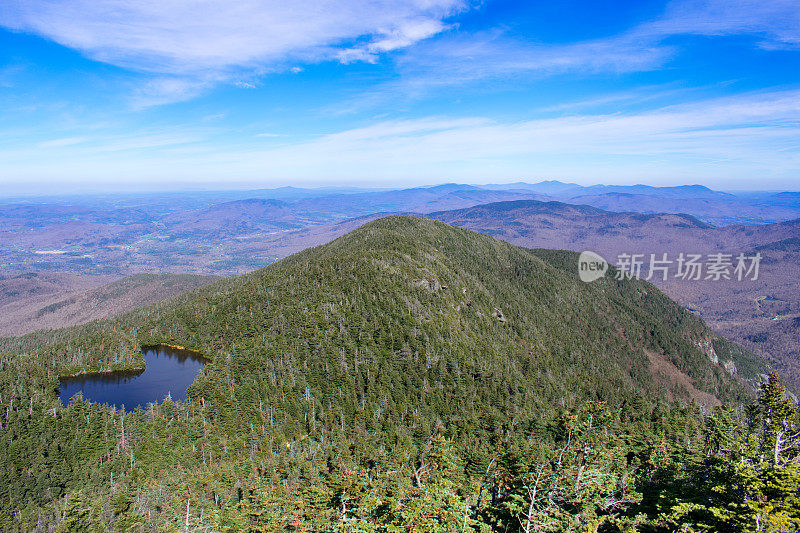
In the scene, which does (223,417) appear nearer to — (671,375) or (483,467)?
(483,467)

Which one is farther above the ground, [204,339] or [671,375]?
[204,339]

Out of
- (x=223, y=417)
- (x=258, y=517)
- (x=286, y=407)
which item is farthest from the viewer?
(x=286, y=407)

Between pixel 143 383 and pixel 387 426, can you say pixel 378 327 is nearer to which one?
pixel 387 426

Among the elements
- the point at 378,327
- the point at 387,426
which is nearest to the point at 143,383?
the point at 387,426

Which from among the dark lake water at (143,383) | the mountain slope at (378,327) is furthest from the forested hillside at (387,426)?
the dark lake water at (143,383)

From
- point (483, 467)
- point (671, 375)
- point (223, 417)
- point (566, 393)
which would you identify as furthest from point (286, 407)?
point (671, 375)

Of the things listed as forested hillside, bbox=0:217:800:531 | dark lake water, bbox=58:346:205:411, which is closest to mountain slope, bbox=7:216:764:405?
forested hillside, bbox=0:217:800:531

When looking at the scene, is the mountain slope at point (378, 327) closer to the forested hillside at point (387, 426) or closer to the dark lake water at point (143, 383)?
the forested hillside at point (387, 426)
